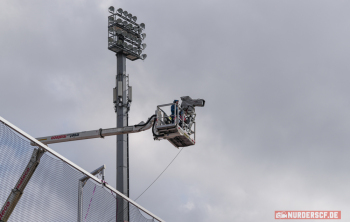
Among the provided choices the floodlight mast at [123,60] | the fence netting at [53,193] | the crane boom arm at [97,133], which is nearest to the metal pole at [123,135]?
the floodlight mast at [123,60]

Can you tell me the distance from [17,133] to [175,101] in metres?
15.1

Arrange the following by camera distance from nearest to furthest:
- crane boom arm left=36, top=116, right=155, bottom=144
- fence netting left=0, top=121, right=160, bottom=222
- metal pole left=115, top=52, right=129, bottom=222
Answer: fence netting left=0, top=121, right=160, bottom=222, crane boom arm left=36, top=116, right=155, bottom=144, metal pole left=115, top=52, right=129, bottom=222

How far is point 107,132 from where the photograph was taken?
31875 millimetres

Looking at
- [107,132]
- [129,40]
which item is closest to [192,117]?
[107,132]

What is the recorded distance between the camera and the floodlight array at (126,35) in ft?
161

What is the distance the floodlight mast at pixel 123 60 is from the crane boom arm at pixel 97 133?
12.1m

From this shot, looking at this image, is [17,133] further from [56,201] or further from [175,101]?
[175,101]

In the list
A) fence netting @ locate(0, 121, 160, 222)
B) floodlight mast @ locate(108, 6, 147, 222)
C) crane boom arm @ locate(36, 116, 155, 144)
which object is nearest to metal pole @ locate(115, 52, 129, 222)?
floodlight mast @ locate(108, 6, 147, 222)

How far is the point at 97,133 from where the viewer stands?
32.1 metres

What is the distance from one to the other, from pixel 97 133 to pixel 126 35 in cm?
1918

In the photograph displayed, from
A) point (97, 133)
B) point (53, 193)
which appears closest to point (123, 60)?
point (97, 133)

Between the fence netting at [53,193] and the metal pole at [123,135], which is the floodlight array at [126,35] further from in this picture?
the fence netting at [53,193]

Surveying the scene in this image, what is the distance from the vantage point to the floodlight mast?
150 feet

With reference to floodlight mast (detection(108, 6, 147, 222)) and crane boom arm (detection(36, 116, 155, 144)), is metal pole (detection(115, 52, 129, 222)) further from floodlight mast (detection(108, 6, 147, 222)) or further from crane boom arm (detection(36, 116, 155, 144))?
crane boom arm (detection(36, 116, 155, 144))
